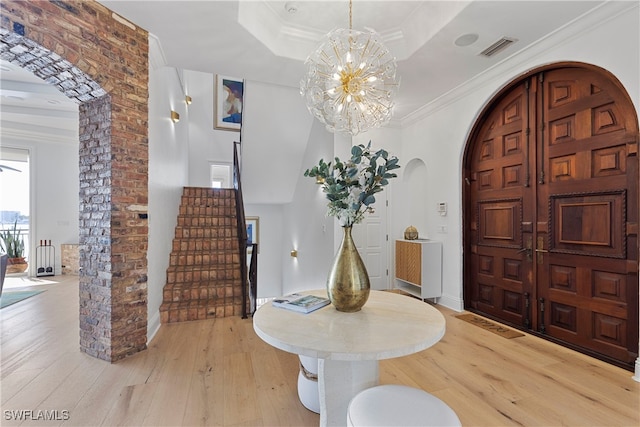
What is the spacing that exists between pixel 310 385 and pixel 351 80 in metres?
2.30

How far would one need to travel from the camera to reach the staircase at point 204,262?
150 inches

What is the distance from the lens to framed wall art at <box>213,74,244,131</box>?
8.17m

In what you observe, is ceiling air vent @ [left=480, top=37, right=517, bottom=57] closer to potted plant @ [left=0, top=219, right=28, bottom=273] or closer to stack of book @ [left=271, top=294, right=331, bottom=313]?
stack of book @ [left=271, top=294, right=331, bottom=313]

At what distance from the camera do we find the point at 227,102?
8430 millimetres

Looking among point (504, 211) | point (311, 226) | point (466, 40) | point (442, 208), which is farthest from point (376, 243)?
point (466, 40)

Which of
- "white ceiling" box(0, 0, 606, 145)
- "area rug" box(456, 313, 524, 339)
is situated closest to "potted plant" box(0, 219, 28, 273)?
"white ceiling" box(0, 0, 606, 145)

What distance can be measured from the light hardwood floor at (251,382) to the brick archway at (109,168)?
401 millimetres

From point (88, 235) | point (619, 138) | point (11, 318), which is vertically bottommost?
point (11, 318)

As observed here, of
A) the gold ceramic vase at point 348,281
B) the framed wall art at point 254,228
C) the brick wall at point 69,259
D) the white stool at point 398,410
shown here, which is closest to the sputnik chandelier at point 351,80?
the gold ceramic vase at point 348,281

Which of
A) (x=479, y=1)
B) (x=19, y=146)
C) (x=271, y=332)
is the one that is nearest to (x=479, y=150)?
(x=479, y=1)

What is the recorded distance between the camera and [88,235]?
277cm

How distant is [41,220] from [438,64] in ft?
27.4

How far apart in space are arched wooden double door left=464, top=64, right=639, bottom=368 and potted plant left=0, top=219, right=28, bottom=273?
8.73 metres

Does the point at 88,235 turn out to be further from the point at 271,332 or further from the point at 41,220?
the point at 41,220
